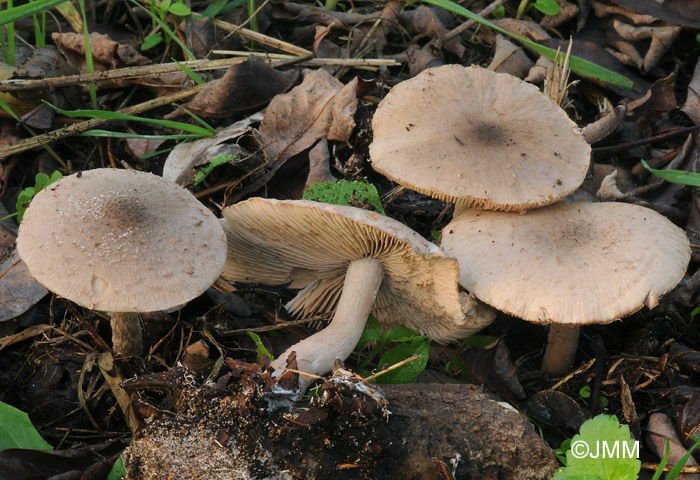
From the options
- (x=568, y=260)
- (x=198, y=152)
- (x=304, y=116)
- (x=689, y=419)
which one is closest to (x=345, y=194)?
(x=304, y=116)

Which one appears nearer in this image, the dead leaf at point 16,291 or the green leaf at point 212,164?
the dead leaf at point 16,291

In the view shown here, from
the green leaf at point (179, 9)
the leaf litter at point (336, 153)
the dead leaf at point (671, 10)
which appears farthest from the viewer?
the dead leaf at point (671, 10)

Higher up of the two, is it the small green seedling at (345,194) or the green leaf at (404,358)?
the small green seedling at (345,194)

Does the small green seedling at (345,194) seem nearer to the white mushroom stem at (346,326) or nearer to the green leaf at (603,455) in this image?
the white mushroom stem at (346,326)

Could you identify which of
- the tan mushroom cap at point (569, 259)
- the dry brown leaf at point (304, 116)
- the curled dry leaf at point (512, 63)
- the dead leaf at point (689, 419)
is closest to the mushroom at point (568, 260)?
the tan mushroom cap at point (569, 259)

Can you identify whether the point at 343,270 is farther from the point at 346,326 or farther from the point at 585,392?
the point at 585,392

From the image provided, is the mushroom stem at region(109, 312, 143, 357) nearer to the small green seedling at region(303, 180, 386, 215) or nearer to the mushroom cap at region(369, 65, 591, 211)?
the small green seedling at region(303, 180, 386, 215)

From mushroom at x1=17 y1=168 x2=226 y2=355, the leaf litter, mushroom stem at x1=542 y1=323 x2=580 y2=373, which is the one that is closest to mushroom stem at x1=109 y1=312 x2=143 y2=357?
the leaf litter
